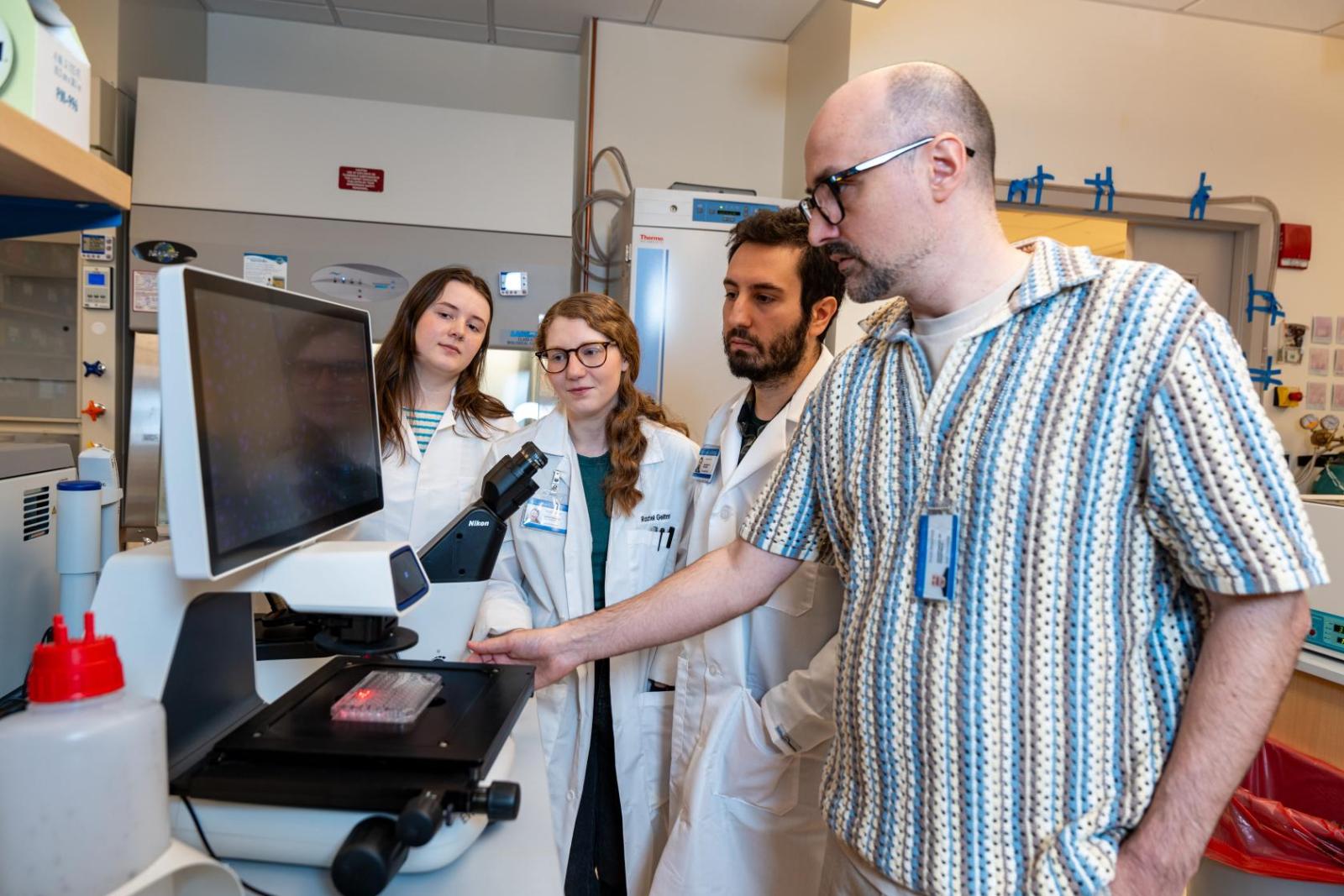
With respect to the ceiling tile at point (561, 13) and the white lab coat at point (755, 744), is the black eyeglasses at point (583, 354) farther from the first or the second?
the ceiling tile at point (561, 13)

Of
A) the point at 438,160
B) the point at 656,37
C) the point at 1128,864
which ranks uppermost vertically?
the point at 656,37

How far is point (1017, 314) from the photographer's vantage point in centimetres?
91

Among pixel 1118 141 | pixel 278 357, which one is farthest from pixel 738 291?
pixel 1118 141

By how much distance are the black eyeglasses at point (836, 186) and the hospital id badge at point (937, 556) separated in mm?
383

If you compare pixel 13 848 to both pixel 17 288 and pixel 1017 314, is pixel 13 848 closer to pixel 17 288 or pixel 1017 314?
pixel 1017 314

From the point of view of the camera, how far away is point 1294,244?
10.6ft

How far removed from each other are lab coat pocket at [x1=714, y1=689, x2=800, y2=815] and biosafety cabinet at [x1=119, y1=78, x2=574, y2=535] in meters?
1.67

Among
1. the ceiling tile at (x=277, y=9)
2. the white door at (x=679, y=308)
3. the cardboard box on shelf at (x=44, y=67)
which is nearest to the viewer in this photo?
the cardboard box on shelf at (x=44, y=67)

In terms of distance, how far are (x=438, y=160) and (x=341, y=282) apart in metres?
0.53

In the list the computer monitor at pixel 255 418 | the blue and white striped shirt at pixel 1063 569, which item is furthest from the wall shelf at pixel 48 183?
the blue and white striped shirt at pixel 1063 569

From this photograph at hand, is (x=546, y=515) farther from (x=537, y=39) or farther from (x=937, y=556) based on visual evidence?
(x=537, y=39)

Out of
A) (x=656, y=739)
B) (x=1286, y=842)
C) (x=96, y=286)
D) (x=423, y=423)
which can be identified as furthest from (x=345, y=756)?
(x=96, y=286)

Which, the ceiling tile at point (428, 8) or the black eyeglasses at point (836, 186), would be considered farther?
the ceiling tile at point (428, 8)

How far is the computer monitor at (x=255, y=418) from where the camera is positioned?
661 millimetres
